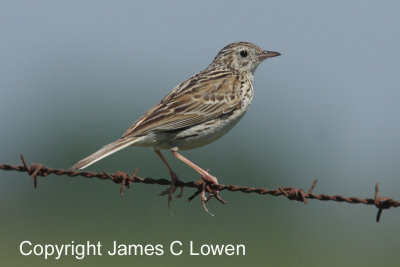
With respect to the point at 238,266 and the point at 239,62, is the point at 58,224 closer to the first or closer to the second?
the point at 238,266

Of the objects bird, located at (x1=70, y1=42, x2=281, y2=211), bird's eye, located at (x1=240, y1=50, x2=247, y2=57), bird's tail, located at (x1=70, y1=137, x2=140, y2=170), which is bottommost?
bird's tail, located at (x1=70, y1=137, x2=140, y2=170)

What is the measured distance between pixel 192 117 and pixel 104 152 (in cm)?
164

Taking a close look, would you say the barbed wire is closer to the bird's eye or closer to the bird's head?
the bird's head

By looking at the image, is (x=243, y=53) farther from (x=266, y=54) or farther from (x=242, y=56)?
(x=266, y=54)

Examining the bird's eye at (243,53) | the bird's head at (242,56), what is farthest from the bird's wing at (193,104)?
the bird's eye at (243,53)

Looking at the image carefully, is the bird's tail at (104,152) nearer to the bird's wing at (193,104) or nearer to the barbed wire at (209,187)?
the bird's wing at (193,104)

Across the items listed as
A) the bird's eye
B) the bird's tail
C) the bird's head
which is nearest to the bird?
the bird's tail

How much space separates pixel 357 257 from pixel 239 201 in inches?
284

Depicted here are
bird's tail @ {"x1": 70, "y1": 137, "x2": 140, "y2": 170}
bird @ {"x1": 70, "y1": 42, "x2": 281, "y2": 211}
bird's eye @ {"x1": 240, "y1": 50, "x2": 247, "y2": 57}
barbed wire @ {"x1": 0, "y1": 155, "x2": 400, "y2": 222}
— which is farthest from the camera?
bird's eye @ {"x1": 240, "y1": 50, "x2": 247, "y2": 57}

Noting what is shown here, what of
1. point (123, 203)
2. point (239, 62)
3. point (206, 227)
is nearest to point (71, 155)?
point (123, 203)

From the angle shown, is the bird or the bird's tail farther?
the bird

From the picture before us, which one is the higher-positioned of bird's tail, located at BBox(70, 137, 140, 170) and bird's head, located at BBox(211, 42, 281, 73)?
bird's head, located at BBox(211, 42, 281, 73)

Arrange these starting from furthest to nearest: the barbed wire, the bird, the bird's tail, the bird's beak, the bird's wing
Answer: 1. the bird's beak
2. the bird's wing
3. the bird
4. the bird's tail
5. the barbed wire

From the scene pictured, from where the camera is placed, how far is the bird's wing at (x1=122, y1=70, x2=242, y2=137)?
10.9 meters
